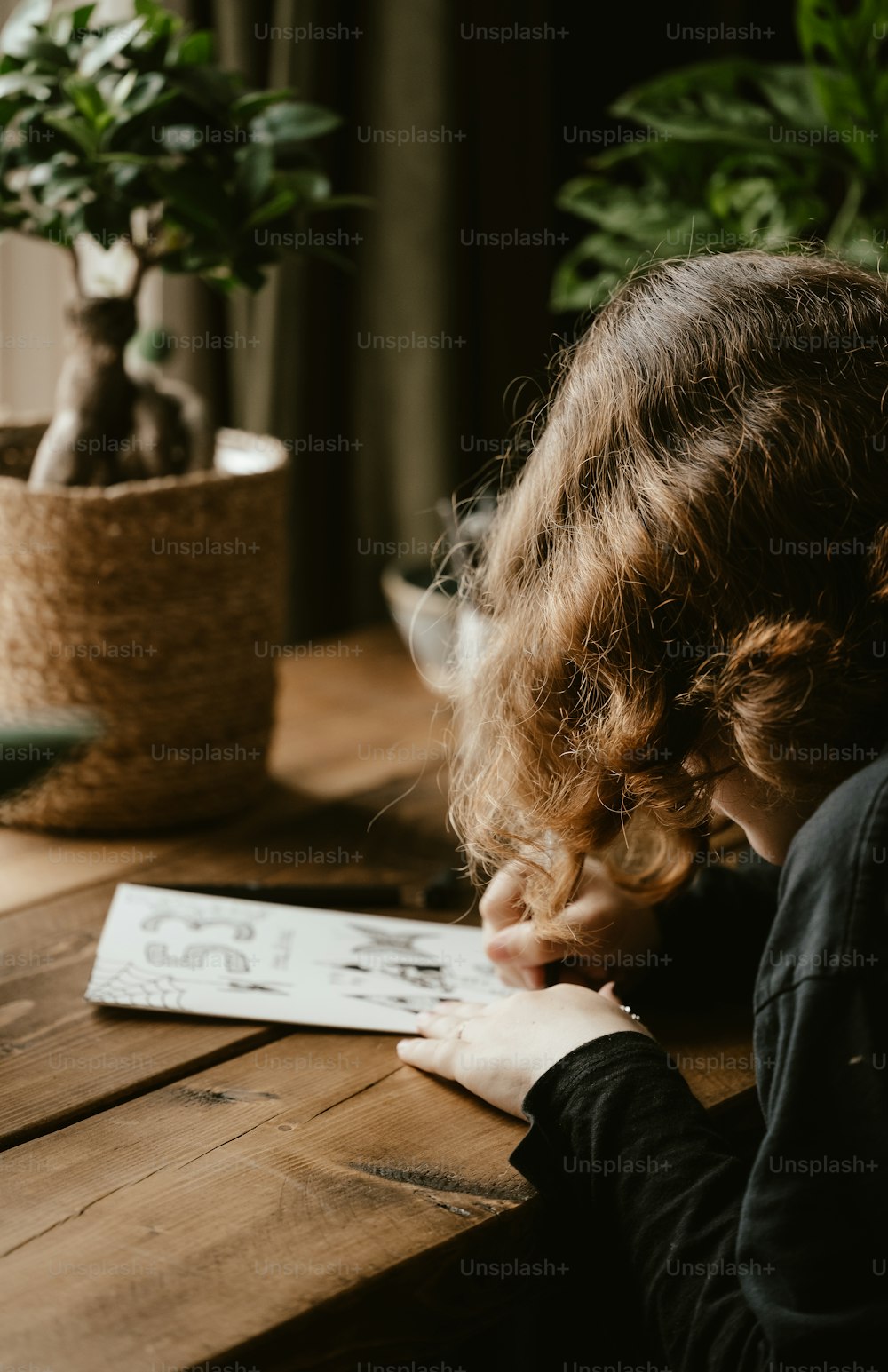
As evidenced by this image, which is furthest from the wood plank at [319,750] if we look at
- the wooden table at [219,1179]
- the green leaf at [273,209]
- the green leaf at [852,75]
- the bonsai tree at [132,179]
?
the green leaf at [852,75]

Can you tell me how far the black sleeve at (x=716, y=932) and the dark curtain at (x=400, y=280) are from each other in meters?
0.77

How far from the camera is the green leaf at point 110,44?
0.96 metres

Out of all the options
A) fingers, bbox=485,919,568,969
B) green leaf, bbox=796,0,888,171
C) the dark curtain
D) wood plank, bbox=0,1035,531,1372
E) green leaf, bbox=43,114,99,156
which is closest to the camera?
wood plank, bbox=0,1035,531,1372

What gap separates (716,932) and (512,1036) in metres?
0.21

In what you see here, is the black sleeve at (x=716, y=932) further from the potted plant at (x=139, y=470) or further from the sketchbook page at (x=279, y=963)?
the potted plant at (x=139, y=470)

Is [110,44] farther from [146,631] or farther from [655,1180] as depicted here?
[655,1180]

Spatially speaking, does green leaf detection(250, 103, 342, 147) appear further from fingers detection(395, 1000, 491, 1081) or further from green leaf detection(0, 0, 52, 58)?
fingers detection(395, 1000, 491, 1081)

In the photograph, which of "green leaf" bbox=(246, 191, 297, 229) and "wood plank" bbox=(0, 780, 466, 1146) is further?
"green leaf" bbox=(246, 191, 297, 229)

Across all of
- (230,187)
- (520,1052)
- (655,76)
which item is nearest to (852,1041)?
(520,1052)

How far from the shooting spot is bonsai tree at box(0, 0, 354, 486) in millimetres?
956

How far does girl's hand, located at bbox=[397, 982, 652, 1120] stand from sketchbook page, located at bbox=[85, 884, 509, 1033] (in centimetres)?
4

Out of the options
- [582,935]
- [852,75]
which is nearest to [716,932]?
[582,935]

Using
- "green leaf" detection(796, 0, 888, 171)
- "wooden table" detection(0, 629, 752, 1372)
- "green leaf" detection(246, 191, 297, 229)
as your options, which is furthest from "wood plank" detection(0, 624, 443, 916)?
Result: "green leaf" detection(796, 0, 888, 171)

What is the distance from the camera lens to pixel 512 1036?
2.41 feet
